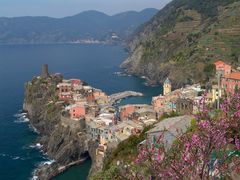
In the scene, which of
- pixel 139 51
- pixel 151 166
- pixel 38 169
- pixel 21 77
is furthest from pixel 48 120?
pixel 139 51

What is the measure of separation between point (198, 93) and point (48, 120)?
80.0ft

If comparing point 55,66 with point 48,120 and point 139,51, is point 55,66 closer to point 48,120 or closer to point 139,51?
point 139,51

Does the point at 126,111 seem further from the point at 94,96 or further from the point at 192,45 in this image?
the point at 192,45

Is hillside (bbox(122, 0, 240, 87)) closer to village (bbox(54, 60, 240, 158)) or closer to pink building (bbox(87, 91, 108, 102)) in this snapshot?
pink building (bbox(87, 91, 108, 102))

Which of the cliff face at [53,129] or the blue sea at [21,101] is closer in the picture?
the blue sea at [21,101]

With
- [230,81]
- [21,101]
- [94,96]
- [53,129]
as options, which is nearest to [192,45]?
[21,101]

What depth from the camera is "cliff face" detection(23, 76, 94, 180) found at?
179 feet

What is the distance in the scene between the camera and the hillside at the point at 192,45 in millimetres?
108375

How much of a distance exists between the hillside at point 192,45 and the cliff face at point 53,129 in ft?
113

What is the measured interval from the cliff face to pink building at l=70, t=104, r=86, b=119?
3.90ft

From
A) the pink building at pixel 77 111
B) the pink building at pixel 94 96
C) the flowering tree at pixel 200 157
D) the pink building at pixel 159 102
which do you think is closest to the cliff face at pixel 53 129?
the pink building at pixel 77 111

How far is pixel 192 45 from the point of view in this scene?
12381cm

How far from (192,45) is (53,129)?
6886 cm

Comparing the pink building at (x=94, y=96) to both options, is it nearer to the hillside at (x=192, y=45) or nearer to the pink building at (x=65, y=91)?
the pink building at (x=65, y=91)
